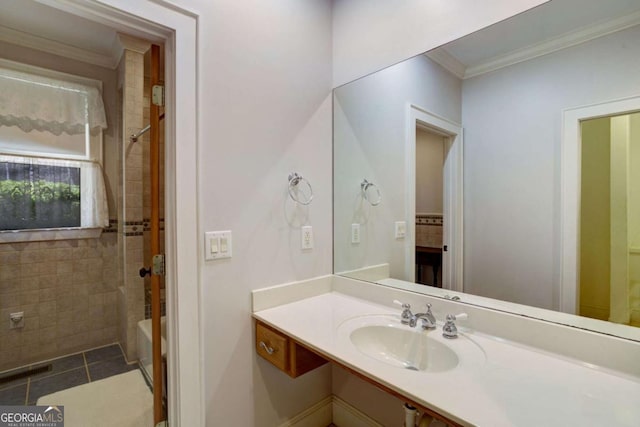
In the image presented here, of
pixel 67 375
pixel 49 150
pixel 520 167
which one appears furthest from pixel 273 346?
pixel 49 150

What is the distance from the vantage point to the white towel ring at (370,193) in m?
1.78

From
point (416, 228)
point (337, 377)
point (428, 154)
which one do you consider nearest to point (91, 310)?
point (337, 377)

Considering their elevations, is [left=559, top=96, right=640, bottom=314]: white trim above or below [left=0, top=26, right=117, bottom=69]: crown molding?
below

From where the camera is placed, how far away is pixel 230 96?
1368 mm

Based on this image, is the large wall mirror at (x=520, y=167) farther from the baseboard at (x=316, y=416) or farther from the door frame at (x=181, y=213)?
the door frame at (x=181, y=213)

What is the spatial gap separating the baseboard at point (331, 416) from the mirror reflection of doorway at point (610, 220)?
3.98 ft

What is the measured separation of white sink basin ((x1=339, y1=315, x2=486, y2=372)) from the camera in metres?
1.11

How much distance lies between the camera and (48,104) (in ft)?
8.05

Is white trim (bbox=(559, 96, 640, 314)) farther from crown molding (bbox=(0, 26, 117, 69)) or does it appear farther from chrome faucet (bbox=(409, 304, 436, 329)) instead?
crown molding (bbox=(0, 26, 117, 69))

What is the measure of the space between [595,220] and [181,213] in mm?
1555

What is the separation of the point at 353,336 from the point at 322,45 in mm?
1608

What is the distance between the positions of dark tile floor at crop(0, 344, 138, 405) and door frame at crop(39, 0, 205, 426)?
153 cm

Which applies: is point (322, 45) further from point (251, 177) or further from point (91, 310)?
point (91, 310)

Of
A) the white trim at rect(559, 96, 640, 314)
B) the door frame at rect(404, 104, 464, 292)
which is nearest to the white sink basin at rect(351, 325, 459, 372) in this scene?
the door frame at rect(404, 104, 464, 292)
